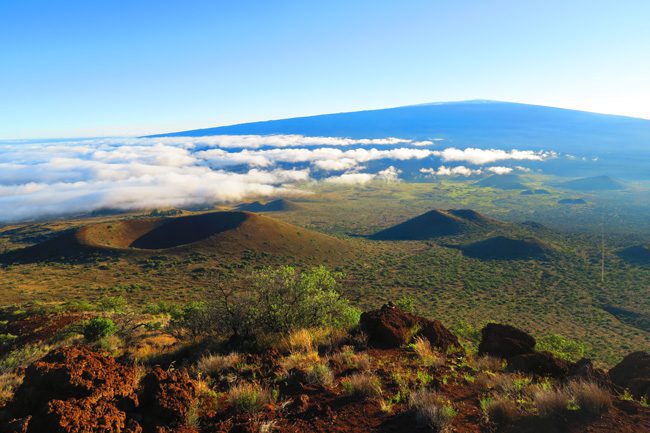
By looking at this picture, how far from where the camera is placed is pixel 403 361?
30.5 ft

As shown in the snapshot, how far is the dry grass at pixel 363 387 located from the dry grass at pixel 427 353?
7.82 feet

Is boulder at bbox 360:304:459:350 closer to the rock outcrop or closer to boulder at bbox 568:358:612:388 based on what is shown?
boulder at bbox 568:358:612:388

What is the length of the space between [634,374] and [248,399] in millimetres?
10002

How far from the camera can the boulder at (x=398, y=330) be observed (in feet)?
35.8

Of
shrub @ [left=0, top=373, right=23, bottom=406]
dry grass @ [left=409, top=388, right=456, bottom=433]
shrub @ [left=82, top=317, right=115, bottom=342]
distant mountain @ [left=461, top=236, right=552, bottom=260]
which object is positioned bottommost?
distant mountain @ [left=461, top=236, right=552, bottom=260]

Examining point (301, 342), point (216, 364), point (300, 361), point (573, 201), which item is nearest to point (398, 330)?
point (301, 342)

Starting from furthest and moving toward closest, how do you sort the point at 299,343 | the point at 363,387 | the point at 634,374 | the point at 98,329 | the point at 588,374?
the point at 98,329 → the point at 299,343 → the point at 634,374 → the point at 588,374 → the point at 363,387

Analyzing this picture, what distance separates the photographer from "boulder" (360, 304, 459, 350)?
10.9 metres

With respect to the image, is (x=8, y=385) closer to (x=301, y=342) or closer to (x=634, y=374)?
(x=301, y=342)

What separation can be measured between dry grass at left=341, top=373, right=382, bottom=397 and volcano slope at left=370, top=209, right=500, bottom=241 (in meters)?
85.9

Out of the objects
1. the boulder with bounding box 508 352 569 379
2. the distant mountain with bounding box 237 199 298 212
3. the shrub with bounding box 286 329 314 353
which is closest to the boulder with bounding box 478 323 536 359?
the boulder with bounding box 508 352 569 379

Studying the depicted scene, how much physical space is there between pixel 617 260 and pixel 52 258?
4015 inches

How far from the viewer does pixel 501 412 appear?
598 cm

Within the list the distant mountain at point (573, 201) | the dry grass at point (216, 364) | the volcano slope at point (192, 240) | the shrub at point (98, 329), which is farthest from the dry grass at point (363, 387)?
the distant mountain at point (573, 201)
